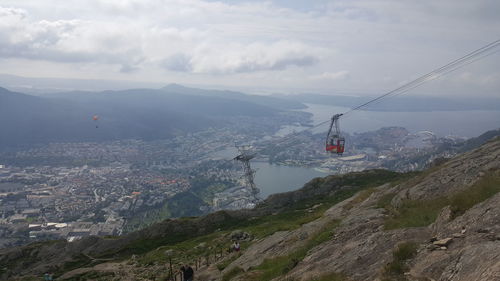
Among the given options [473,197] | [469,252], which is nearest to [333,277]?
[469,252]

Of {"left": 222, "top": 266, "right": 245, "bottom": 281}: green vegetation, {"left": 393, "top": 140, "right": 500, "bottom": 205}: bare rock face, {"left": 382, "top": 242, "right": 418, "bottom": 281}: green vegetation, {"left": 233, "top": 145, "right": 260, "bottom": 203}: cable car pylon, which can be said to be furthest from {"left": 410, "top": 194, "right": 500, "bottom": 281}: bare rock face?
{"left": 233, "top": 145, "right": 260, "bottom": 203}: cable car pylon

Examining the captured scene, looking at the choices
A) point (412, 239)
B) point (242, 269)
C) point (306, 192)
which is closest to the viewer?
point (412, 239)

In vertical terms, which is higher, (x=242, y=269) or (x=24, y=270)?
(x=242, y=269)

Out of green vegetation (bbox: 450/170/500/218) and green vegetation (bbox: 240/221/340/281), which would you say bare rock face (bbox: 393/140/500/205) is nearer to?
green vegetation (bbox: 450/170/500/218)

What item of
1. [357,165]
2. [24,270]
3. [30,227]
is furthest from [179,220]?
[357,165]

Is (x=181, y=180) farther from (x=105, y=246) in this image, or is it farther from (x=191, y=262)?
(x=191, y=262)

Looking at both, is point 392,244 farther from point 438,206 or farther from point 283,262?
point 283,262
